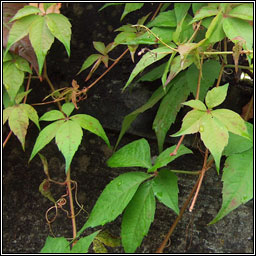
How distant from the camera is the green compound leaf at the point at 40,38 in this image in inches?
31.5

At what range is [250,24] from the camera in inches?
27.2

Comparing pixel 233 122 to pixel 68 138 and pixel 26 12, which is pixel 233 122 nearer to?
pixel 68 138

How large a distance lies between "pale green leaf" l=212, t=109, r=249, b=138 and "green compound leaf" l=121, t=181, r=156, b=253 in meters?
0.25

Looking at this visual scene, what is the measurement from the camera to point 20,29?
0.82 m

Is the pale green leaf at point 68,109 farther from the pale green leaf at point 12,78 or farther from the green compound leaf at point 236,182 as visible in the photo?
the green compound leaf at point 236,182

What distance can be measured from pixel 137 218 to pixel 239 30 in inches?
18.0

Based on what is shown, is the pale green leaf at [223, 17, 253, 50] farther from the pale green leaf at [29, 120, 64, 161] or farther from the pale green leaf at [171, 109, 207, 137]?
the pale green leaf at [29, 120, 64, 161]

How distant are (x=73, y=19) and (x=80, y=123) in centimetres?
47

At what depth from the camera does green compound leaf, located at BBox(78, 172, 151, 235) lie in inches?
29.3

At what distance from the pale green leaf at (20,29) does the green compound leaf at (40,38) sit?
1 cm

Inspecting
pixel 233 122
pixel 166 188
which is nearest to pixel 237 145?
pixel 233 122

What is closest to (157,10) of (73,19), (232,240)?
(73,19)

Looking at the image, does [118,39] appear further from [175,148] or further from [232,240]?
[232,240]

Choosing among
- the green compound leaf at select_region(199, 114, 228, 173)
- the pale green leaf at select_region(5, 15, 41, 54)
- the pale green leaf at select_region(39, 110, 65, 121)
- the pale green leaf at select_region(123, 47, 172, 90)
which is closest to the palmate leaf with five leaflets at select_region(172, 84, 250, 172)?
the green compound leaf at select_region(199, 114, 228, 173)
